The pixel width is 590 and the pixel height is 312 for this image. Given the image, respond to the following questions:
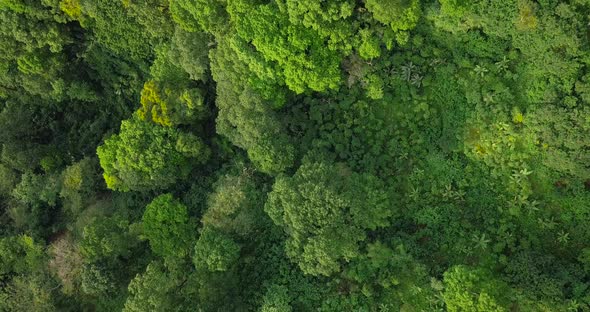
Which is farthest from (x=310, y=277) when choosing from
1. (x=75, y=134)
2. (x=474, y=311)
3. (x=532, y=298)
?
(x=75, y=134)

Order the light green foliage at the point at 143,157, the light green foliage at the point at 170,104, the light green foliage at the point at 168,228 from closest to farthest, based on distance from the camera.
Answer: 1. the light green foliage at the point at 168,228
2. the light green foliage at the point at 143,157
3. the light green foliage at the point at 170,104

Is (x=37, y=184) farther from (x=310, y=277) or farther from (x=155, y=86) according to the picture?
(x=310, y=277)

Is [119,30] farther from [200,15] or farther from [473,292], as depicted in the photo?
[473,292]

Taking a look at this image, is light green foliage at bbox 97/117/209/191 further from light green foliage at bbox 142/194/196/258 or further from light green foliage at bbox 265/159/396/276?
light green foliage at bbox 265/159/396/276

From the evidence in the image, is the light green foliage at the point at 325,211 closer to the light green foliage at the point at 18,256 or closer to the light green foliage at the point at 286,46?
the light green foliage at the point at 286,46

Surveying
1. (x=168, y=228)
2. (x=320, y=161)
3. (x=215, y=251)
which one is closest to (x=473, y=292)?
(x=320, y=161)

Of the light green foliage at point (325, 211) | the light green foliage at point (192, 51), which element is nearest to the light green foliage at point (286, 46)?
the light green foliage at point (192, 51)
